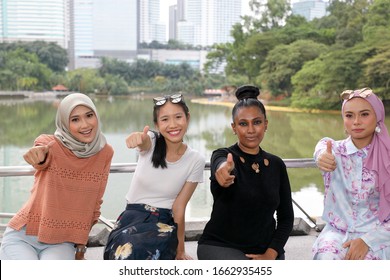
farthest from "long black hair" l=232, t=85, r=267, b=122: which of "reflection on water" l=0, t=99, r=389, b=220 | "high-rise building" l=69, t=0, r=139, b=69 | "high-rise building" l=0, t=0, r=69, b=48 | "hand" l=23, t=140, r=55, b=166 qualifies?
"high-rise building" l=69, t=0, r=139, b=69

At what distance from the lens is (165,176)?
1253 millimetres

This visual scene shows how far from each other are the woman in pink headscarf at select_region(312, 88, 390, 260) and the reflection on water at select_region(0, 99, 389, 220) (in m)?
6.48

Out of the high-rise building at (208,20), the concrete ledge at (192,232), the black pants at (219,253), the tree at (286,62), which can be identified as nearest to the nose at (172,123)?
the black pants at (219,253)

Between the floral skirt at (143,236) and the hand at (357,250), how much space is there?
1.42ft

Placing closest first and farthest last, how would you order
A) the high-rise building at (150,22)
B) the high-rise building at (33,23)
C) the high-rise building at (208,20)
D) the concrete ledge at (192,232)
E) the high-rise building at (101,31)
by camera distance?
the concrete ledge at (192,232) → the high-rise building at (33,23) → the high-rise building at (208,20) → the high-rise building at (101,31) → the high-rise building at (150,22)

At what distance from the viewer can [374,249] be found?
1194 millimetres

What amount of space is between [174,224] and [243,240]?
186mm

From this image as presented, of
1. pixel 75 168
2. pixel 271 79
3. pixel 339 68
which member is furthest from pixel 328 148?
pixel 271 79

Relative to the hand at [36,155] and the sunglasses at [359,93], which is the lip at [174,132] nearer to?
the hand at [36,155]

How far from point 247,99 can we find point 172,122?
0.20 m

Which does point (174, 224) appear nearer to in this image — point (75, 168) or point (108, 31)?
point (75, 168)

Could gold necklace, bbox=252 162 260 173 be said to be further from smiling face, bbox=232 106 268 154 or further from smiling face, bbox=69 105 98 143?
smiling face, bbox=69 105 98 143

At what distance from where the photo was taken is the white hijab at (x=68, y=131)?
1240 mm

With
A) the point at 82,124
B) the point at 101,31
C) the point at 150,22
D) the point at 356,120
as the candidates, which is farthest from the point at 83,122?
the point at 150,22
